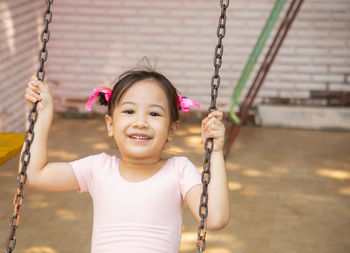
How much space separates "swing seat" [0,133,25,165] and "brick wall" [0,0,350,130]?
1.05m

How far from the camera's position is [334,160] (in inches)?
191

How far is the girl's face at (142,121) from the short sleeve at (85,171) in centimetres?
14

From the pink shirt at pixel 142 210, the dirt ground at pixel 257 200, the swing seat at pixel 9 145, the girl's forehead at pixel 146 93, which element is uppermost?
the girl's forehead at pixel 146 93

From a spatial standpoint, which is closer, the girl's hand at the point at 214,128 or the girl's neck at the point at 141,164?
the girl's hand at the point at 214,128

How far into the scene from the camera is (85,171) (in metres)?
2.05

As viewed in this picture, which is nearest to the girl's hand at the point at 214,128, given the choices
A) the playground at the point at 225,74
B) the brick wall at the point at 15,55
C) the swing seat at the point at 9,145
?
the playground at the point at 225,74

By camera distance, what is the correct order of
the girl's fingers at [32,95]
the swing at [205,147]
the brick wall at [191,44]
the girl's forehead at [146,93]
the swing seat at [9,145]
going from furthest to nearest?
1. the brick wall at [191,44]
2. the swing seat at [9,145]
3. the girl's forehead at [146,93]
4. the girl's fingers at [32,95]
5. the swing at [205,147]

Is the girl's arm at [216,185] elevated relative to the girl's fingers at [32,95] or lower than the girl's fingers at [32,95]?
lower

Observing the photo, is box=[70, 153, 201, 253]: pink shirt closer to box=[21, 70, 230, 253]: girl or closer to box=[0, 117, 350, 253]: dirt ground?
box=[21, 70, 230, 253]: girl

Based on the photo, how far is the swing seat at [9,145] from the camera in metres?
4.69

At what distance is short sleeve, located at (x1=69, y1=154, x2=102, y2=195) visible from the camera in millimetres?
2039

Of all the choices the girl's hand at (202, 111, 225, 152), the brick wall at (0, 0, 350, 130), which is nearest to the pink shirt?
the girl's hand at (202, 111, 225, 152)

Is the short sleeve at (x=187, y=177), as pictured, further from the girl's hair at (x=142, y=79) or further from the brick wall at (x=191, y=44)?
the brick wall at (x=191, y=44)

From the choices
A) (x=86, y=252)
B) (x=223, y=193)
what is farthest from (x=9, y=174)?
(x=223, y=193)
